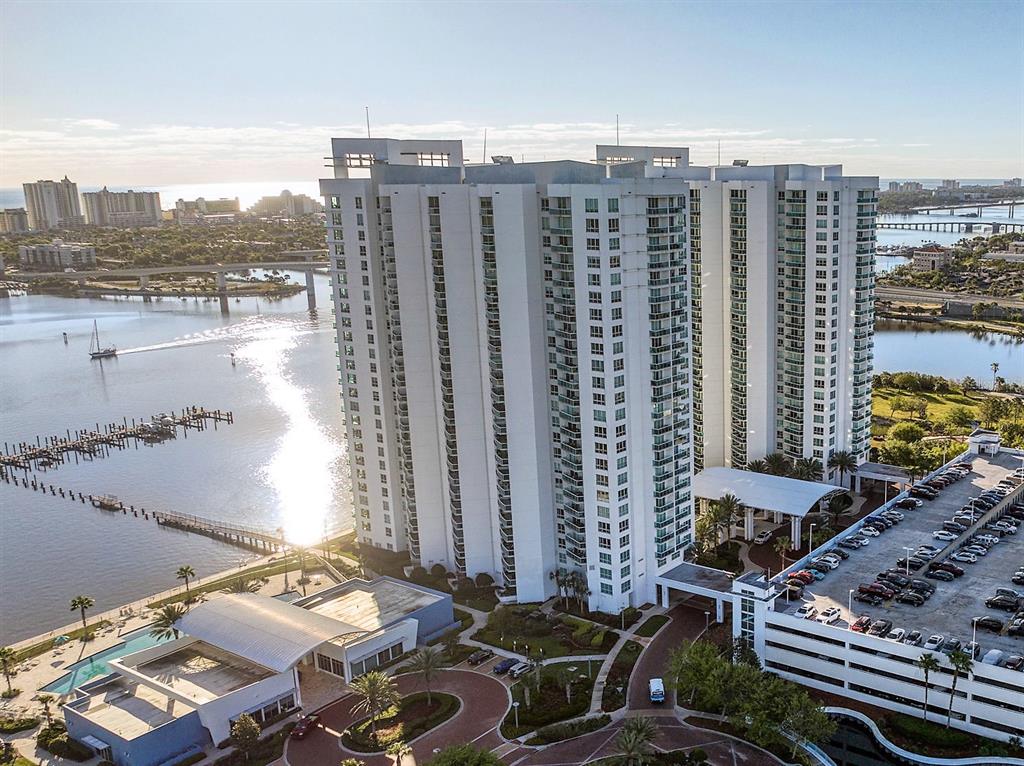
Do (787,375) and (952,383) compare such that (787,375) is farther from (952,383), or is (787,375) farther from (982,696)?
(952,383)

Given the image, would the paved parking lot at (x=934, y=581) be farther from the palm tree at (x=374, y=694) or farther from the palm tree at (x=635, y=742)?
the palm tree at (x=374, y=694)

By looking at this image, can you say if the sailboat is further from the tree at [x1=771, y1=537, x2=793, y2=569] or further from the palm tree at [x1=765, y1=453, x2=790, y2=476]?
the tree at [x1=771, y1=537, x2=793, y2=569]

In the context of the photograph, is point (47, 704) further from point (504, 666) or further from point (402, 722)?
point (504, 666)

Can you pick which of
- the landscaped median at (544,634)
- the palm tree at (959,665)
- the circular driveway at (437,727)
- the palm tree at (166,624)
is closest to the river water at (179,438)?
the palm tree at (166,624)

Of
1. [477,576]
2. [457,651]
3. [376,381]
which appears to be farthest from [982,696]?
[376,381]

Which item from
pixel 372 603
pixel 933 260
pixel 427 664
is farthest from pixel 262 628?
pixel 933 260

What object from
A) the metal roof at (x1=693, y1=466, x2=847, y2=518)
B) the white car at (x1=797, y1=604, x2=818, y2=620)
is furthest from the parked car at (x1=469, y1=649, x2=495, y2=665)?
the metal roof at (x1=693, y1=466, x2=847, y2=518)

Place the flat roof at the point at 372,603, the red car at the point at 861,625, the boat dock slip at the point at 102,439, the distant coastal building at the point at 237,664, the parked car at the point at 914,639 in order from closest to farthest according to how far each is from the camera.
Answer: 1. the parked car at the point at 914,639
2. the red car at the point at 861,625
3. the distant coastal building at the point at 237,664
4. the flat roof at the point at 372,603
5. the boat dock slip at the point at 102,439
